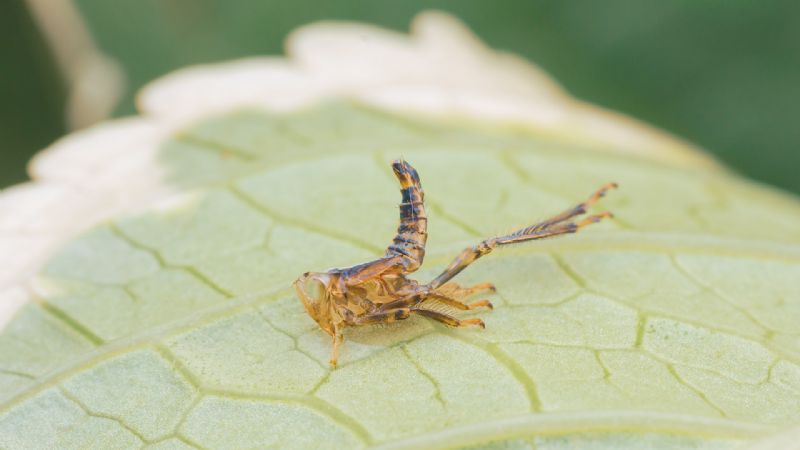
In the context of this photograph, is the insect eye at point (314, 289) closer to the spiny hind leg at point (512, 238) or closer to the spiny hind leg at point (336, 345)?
the spiny hind leg at point (336, 345)

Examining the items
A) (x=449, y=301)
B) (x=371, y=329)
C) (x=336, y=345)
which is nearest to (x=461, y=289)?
(x=449, y=301)

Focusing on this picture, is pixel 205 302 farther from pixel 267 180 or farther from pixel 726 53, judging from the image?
pixel 726 53

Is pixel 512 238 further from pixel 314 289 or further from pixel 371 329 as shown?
pixel 314 289

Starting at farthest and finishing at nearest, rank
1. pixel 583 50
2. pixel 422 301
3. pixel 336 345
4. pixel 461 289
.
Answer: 1. pixel 583 50
2. pixel 461 289
3. pixel 422 301
4. pixel 336 345

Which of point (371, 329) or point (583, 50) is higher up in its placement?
point (583, 50)

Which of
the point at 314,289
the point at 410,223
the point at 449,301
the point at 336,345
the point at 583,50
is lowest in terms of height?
the point at 336,345

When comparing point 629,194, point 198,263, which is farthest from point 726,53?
point 198,263

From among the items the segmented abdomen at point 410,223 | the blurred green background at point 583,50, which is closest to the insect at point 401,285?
the segmented abdomen at point 410,223
